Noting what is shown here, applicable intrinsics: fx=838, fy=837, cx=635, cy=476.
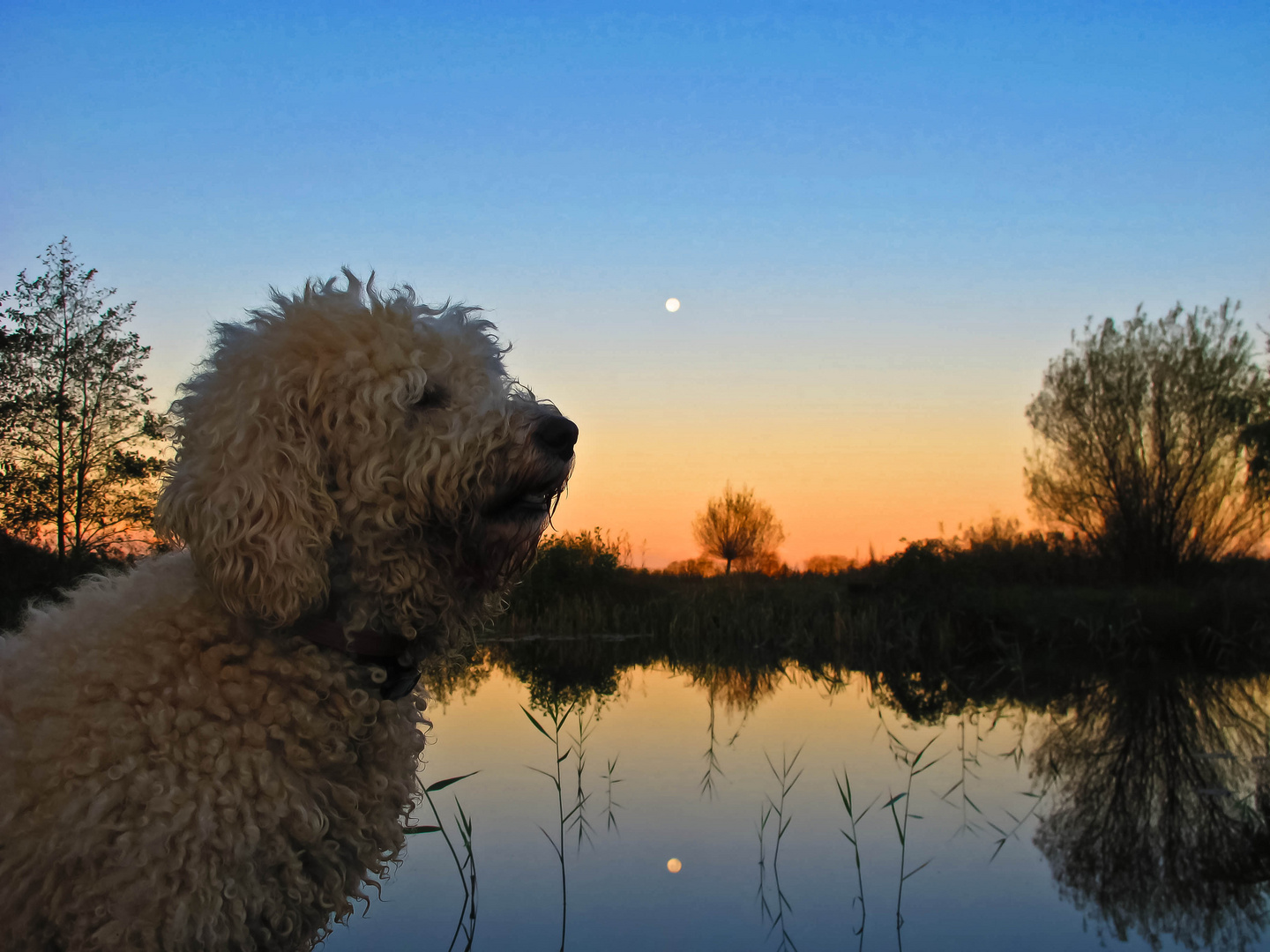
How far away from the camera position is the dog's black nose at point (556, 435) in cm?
228

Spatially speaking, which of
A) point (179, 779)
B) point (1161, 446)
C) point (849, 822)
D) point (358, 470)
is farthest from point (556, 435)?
point (1161, 446)

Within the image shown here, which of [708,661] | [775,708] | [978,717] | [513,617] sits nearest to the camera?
[978,717]

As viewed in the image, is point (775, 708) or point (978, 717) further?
point (775, 708)

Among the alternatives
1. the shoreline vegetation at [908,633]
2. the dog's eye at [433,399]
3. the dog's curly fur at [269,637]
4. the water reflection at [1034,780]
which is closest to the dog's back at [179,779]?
the dog's curly fur at [269,637]

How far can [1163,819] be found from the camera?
674 cm

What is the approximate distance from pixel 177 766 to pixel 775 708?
9.68 m

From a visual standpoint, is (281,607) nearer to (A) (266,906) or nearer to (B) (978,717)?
(A) (266,906)

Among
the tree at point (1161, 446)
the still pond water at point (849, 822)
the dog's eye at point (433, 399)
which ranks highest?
the tree at point (1161, 446)

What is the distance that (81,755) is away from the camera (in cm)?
199

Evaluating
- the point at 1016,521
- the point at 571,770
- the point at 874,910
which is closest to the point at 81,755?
the point at 874,910

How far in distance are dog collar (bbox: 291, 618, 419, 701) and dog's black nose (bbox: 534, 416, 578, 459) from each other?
661mm

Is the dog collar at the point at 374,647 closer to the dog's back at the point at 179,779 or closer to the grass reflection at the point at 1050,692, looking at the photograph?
the dog's back at the point at 179,779

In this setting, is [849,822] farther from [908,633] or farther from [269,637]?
[908,633]

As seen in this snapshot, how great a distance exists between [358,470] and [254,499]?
272mm
